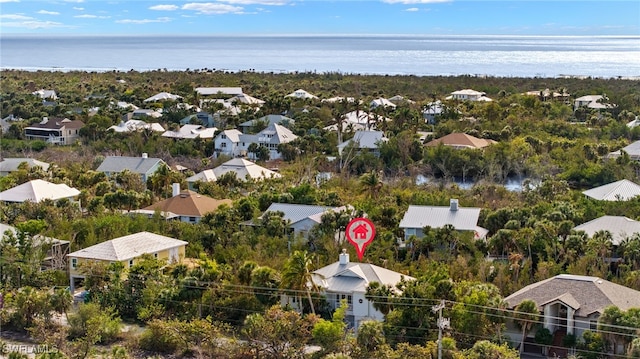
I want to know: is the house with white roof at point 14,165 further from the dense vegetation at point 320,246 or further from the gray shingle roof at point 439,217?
the gray shingle roof at point 439,217

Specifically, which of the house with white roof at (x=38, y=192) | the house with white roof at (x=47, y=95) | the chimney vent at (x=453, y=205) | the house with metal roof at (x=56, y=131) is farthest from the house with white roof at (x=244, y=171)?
the house with white roof at (x=47, y=95)

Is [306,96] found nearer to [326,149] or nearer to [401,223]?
[326,149]

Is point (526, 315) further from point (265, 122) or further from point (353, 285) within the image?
point (265, 122)

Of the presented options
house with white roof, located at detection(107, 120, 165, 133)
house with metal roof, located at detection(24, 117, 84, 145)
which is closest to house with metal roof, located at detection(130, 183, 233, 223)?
house with white roof, located at detection(107, 120, 165, 133)

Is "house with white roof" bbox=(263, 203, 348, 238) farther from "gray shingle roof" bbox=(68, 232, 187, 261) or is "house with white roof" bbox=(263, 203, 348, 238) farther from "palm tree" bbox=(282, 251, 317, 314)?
"palm tree" bbox=(282, 251, 317, 314)

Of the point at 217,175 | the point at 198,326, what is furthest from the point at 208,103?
the point at 198,326
